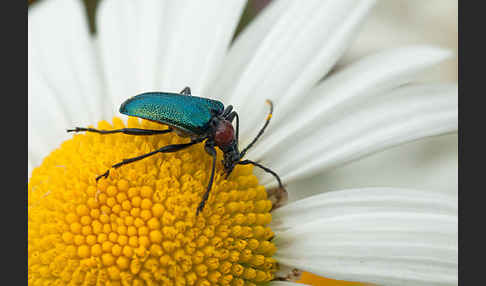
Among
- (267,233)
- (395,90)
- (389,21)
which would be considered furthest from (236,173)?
(389,21)

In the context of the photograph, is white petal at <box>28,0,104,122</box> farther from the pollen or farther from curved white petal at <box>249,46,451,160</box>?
curved white petal at <box>249,46,451,160</box>

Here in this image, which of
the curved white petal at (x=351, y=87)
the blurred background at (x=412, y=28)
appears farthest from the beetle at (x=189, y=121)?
the blurred background at (x=412, y=28)

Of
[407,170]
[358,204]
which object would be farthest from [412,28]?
[358,204]

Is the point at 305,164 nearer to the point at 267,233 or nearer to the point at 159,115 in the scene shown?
the point at 267,233

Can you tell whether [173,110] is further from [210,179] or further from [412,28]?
[412,28]

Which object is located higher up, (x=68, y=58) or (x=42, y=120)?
(x=68, y=58)

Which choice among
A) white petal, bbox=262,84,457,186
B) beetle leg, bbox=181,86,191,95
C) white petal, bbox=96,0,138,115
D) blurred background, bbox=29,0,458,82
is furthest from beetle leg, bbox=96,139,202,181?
blurred background, bbox=29,0,458,82

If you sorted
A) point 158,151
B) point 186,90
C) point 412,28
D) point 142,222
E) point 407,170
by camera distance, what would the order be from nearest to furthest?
point 142,222
point 158,151
point 186,90
point 407,170
point 412,28
